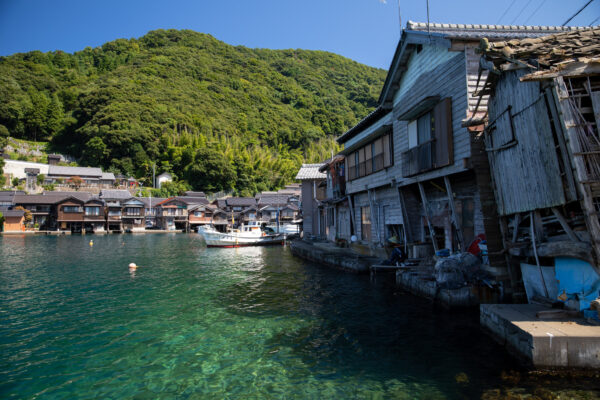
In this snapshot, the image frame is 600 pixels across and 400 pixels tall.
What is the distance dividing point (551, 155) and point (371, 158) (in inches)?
490

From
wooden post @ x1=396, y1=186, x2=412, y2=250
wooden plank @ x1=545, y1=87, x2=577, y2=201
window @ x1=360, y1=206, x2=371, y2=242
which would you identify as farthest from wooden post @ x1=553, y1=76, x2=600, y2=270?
window @ x1=360, y1=206, x2=371, y2=242

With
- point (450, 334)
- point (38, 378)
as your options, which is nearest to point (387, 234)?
point (450, 334)

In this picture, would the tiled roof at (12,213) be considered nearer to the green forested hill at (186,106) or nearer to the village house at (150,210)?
the village house at (150,210)

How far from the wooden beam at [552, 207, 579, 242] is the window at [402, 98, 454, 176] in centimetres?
494

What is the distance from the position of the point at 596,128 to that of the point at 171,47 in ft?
560

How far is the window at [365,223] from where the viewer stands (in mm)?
20516

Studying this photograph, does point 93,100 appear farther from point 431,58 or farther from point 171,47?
point 431,58

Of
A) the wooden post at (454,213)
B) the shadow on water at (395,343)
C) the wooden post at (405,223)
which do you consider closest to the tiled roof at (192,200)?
the shadow on water at (395,343)

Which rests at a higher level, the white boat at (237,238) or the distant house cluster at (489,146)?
the distant house cluster at (489,146)

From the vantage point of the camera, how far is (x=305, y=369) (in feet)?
22.2

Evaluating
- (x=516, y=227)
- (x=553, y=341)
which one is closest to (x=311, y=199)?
(x=516, y=227)

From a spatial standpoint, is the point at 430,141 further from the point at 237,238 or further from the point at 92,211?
the point at 92,211

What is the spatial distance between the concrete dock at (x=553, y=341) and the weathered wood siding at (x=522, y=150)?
2.38 meters

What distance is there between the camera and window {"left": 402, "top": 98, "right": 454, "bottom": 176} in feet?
39.0
